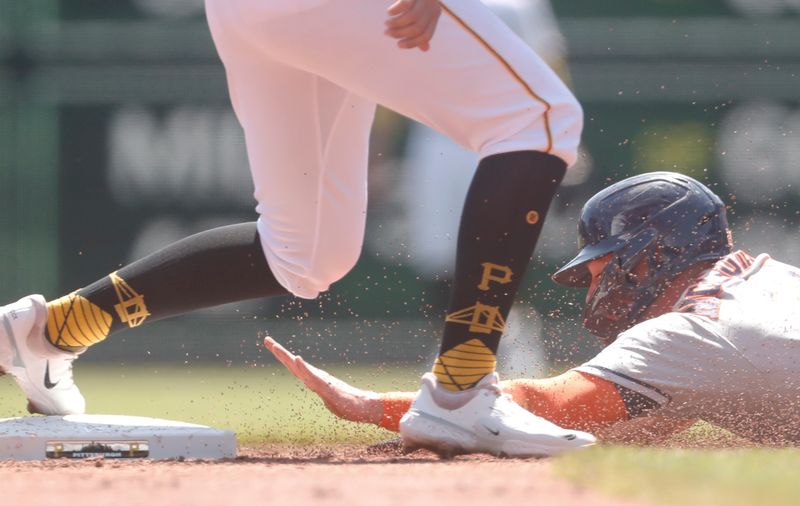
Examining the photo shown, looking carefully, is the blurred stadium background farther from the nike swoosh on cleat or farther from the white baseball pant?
the white baseball pant

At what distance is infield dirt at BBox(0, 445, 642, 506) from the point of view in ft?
6.19

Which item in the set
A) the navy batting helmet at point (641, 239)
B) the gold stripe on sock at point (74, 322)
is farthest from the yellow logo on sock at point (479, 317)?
the gold stripe on sock at point (74, 322)

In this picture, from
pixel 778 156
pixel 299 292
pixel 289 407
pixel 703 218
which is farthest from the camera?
pixel 778 156

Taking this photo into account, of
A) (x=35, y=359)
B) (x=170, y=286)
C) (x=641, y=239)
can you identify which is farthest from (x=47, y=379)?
(x=641, y=239)

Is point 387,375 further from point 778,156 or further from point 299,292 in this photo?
point 299,292

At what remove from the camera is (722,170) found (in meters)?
6.31

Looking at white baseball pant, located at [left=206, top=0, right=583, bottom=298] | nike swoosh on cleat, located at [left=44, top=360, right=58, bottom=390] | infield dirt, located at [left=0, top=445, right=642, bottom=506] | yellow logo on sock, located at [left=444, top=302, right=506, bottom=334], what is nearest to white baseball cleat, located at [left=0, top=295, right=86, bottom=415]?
nike swoosh on cleat, located at [left=44, top=360, right=58, bottom=390]

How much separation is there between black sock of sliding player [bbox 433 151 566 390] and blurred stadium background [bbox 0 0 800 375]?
3676mm

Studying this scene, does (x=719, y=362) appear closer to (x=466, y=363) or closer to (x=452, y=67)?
(x=466, y=363)

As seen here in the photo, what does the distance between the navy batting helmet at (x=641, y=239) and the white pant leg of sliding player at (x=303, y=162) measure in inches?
27.3

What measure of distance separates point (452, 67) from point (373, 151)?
3847 millimetres

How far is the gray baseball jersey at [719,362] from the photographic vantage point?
9.34 ft

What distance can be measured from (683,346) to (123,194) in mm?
4095

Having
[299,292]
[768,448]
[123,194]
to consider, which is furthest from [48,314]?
[123,194]
